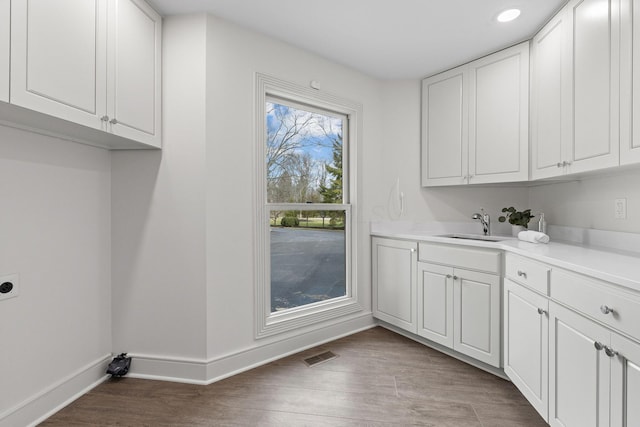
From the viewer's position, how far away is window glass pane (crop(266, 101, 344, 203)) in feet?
8.21

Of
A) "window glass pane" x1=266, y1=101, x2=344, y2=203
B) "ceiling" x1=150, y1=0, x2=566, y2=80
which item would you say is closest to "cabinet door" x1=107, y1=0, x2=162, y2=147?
"ceiling" x1=150, y1=0, x2=566, y2=80

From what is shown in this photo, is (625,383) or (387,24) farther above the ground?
(387,24)

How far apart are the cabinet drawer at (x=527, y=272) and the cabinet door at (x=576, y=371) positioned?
0.43 ft

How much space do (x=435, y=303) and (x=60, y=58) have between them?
275 centimetres

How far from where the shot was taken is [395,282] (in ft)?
9.14

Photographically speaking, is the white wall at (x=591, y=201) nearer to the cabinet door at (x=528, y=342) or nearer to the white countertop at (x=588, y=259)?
the white countertop at (x=588, y=259)

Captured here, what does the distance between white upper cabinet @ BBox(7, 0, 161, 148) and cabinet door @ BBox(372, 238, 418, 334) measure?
6.79 ft

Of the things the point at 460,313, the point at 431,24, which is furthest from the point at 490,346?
the point at 431,24

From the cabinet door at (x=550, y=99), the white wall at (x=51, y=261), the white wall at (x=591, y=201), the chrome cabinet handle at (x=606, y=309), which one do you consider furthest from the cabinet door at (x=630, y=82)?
the white wall at (x=51, y=261)

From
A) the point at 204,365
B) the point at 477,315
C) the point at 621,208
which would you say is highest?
the point at 621,208

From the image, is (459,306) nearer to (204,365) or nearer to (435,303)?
(435,303)

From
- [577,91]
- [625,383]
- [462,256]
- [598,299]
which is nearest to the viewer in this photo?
[625,383]

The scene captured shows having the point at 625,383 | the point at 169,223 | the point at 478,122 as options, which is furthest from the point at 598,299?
the point at 169,223

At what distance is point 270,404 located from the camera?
1814 millimetres
